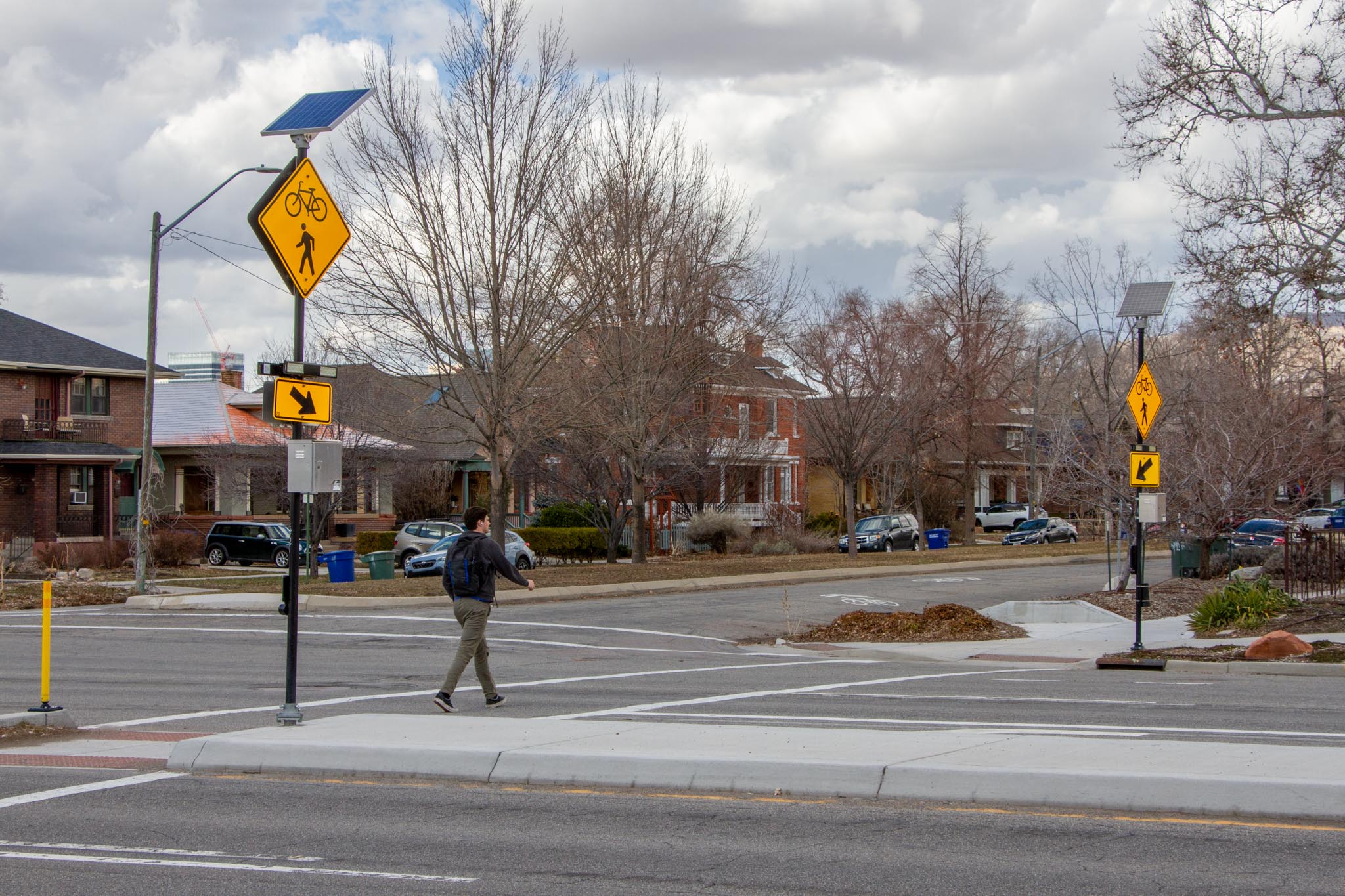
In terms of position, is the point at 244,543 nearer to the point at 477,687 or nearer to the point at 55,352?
the point at 55,352

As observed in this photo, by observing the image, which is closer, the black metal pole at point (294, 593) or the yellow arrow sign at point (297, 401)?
the black metal pole at point (294, 593)

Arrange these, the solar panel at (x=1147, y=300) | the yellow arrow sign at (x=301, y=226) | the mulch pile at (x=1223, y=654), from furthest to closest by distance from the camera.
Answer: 1. the solar panel at (x=1147, y=300)
2. the mulch pile at (x=1223, y=654)
3. the yellow arrow sign at (x=301, y=226)

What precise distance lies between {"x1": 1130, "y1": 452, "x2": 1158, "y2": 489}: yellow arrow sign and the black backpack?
9855 millimetres

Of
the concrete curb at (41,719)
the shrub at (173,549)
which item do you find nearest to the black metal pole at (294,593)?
the concrete curb at (41,719)

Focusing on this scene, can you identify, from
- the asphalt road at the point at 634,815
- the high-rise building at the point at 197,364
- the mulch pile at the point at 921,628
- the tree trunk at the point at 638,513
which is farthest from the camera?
the high-rise building at the point at 197,364

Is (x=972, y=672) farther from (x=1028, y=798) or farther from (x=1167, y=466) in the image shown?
(x=1167, y=466)

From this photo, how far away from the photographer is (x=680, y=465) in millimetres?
40625

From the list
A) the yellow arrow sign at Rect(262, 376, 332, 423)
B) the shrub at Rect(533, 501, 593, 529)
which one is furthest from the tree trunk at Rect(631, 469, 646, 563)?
the yellow arrow sign at Rect(262, 376, 332, 423)

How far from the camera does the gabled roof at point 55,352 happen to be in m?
41.1

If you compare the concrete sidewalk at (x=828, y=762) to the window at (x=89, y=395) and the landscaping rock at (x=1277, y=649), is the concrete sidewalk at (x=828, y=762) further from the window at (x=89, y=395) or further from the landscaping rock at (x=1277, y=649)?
the window at (x=89, y=395)

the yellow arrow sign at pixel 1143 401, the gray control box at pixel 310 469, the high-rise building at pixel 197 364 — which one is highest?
the high-rise building at pixel 197 364

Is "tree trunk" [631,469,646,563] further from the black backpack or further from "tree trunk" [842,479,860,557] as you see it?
→ the black backpack

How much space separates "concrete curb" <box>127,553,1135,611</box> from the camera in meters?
25.5

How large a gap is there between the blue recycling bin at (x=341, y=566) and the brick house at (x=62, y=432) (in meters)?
11.3
